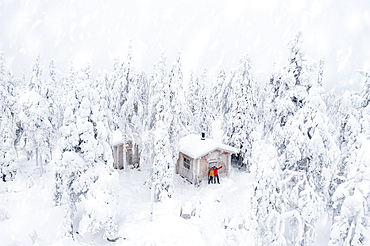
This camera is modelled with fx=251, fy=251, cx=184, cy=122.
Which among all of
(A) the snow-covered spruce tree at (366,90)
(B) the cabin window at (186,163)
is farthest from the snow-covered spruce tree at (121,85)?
(A) the snow-covered spruce tree at (366,90)

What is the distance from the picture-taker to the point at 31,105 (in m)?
22.1

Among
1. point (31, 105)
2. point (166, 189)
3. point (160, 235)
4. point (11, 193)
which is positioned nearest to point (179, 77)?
point (166, 189)

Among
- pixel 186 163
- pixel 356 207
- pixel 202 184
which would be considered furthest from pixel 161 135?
pixel 356 207

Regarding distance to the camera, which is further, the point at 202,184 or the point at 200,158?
the point at 202,184

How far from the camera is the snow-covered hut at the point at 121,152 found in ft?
80.1

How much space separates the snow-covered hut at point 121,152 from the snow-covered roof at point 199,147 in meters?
5.20

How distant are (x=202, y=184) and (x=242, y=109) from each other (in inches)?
311

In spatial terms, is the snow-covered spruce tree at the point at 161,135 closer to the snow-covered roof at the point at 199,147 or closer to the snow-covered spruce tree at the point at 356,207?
the snow-covered roof at the point at 199,147

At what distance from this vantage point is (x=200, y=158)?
2191 centimetres

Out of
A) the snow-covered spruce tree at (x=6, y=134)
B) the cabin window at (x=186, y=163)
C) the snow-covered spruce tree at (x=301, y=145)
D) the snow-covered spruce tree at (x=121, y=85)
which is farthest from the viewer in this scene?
the cabin window at (x=186, y=163)

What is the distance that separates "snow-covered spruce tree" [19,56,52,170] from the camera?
22094 millimetres

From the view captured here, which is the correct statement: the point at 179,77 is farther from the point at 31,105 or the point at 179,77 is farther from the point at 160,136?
the point at 31,105

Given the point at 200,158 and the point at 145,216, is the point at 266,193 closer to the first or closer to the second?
the point at 145,216

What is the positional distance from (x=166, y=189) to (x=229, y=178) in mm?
7747
